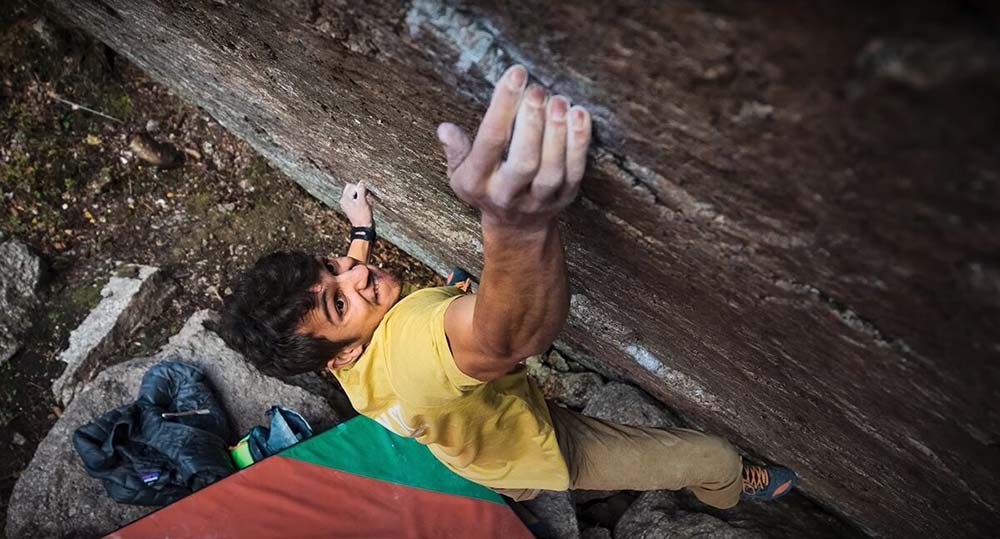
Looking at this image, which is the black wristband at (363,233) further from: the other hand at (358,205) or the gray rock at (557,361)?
the gray rock at (557,361)

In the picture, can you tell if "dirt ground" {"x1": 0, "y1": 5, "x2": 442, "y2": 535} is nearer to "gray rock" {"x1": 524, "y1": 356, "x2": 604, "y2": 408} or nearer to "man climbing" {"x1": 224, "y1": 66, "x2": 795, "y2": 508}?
"gray rock" {"x1": 524, "y1": 356, "x2": 604, "y2": 408}

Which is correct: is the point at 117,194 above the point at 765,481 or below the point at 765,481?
below

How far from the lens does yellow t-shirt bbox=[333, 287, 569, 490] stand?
5.67 feet

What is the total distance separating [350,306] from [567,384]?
1.94 metres

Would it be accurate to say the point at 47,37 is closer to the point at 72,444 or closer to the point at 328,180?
the point at 328,180

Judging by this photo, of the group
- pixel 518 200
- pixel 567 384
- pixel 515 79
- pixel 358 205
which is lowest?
pixel 567 384

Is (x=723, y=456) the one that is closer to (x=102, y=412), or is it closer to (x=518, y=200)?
(x=518, y=200)

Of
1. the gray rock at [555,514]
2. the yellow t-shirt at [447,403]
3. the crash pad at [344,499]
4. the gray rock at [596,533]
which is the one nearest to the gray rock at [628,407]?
the gray rock at [555,514]

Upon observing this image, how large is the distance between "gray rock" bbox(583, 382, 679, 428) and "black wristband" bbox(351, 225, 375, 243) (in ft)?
4.78

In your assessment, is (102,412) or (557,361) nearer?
(102,412)

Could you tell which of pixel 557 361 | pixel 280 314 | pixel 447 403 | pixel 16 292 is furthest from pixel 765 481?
pixel 16 292

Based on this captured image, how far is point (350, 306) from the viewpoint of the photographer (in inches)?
90.4

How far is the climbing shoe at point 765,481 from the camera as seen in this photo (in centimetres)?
282

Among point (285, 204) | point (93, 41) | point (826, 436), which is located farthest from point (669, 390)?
point (93, 41)
